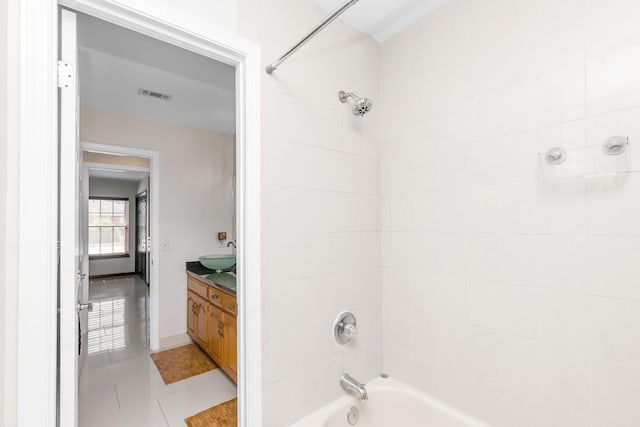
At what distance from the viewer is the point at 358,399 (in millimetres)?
1585

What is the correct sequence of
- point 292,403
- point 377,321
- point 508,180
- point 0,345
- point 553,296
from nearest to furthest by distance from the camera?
point 0,345 → point 553,296 → point 508,180 → point 292,403 → point 377,321

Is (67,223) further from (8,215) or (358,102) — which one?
(358,102)

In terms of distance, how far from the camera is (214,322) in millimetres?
2771

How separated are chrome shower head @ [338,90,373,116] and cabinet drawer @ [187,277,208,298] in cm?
228

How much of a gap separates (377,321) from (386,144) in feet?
3.52

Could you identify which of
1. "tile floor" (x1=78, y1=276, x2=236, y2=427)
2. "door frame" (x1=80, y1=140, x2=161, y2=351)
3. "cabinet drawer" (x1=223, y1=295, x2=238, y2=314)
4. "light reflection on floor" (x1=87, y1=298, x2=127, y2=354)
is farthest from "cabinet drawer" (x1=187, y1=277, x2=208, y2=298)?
"light reflection on floor" (x1=87, y1=298, x2=127, y2=354)

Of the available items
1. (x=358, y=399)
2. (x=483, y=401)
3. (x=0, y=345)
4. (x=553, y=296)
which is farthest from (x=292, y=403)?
(x=553, y=296)

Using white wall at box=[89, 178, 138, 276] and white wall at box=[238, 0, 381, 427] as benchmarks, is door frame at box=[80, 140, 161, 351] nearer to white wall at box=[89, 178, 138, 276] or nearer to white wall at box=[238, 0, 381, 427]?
white wall at box=[238, 0, 381, 427]

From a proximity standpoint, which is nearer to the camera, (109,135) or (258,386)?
(258,386)

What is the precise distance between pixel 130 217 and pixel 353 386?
28.7ft

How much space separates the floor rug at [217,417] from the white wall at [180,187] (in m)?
1.44

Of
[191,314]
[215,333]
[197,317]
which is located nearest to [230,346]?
[215,333]

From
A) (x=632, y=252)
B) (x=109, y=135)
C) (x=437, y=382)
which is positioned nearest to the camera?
(x=632, y=252)

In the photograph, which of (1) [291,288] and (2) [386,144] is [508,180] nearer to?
(2) [386,144]
